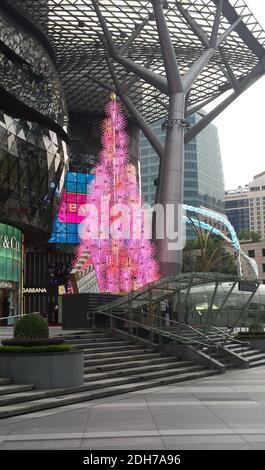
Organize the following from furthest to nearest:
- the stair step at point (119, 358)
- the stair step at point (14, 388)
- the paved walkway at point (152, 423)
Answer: the stair step at point (119, 358) → the stair step at point (14, 388) → the paved walkway at point (152, 423)

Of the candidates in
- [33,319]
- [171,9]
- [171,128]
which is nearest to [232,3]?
[171,9]

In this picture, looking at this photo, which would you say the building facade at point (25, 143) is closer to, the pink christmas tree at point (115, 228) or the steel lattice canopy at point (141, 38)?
the steel lattice canopy at point (141, 38)

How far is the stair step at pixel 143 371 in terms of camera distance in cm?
1648

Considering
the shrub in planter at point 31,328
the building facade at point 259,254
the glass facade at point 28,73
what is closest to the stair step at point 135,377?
the shrub in planter at point 31,328

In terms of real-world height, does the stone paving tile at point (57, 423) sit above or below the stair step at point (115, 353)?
below

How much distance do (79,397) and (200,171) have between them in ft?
489

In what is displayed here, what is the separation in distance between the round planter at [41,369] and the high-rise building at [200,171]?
122 metres

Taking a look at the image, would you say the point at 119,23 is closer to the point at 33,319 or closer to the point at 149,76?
the point at 149,76

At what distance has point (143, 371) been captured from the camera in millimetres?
18422

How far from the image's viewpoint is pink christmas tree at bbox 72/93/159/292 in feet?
105

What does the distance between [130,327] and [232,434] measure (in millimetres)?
14064

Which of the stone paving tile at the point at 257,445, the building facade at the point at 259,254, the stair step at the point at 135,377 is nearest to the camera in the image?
the stone paving tile at the point at 257,445

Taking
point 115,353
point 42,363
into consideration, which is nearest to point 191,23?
point 115,353

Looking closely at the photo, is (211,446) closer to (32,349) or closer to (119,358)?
(32,349)
